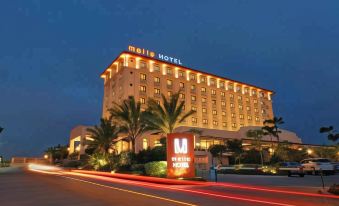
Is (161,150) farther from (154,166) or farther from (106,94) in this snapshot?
(106,94)

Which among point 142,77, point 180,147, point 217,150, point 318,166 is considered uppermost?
point 142,77

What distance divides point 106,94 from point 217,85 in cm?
3288

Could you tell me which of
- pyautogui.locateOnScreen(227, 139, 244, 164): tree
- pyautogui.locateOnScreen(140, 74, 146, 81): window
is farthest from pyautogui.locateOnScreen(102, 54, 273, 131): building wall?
pyautogui.locateOnScreen(227, 139, 244, 164): tree

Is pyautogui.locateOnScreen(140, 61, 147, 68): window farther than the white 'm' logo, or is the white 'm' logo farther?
pyautogui.locateOnScreen(140, 61, 147, 68): window

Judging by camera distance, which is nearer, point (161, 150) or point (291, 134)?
point (161, 150)

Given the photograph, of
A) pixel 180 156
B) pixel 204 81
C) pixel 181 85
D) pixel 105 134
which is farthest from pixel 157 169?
pixel 204 81

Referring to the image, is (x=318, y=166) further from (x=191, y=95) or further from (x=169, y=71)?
(x=169, y=71)

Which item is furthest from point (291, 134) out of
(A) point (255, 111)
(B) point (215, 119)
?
(B) point (215, 119)

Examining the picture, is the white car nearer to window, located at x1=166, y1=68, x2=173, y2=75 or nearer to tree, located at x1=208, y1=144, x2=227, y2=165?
tree, located at x1=208, y1=144, x2=227, y2=165

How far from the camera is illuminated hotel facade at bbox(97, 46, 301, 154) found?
64875 mm

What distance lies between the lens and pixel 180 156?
23.4 meters

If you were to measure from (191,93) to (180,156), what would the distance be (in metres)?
51.9

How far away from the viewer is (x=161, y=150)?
37375mm

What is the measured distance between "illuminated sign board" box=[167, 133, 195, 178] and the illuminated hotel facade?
31879 millimetres
